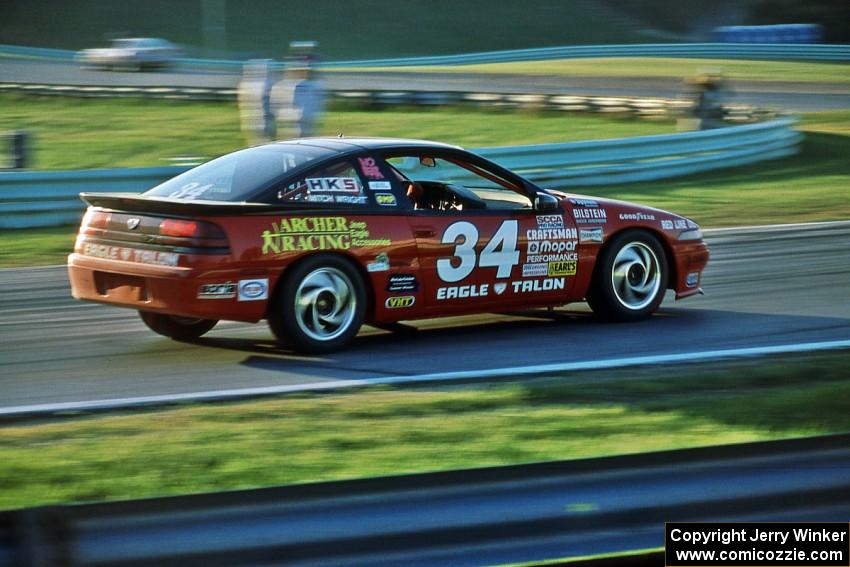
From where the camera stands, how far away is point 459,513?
11.5ft

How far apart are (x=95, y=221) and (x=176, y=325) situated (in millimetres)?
946

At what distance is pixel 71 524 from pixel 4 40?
5795cm

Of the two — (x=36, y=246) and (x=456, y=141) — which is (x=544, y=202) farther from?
(x=456, y=141)

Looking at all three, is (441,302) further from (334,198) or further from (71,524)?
(71,524)

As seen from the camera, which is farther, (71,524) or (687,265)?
(687,265)

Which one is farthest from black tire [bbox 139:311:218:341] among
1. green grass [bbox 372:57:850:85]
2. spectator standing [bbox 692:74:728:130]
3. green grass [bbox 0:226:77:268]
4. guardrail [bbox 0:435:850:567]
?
green grass [bbox 372:57:850:85]

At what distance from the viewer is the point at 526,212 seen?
8445 mm

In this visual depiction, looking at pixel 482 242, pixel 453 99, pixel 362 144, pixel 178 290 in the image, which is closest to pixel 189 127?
pixel 453 99

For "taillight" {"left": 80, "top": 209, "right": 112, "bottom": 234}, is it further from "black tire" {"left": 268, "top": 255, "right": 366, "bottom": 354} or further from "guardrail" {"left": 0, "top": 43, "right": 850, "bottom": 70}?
"guardrail" {"left": 0, "top": 43, "right": 850, "bottom": 70}

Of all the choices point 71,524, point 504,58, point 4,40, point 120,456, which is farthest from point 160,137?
point 4,40

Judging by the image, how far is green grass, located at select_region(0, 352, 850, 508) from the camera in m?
5.27

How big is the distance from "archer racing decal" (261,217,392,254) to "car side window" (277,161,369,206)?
0.55 ft

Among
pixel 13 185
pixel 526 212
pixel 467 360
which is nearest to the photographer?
pixel 467 360

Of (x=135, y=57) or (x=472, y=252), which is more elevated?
(x=135, y=57)
